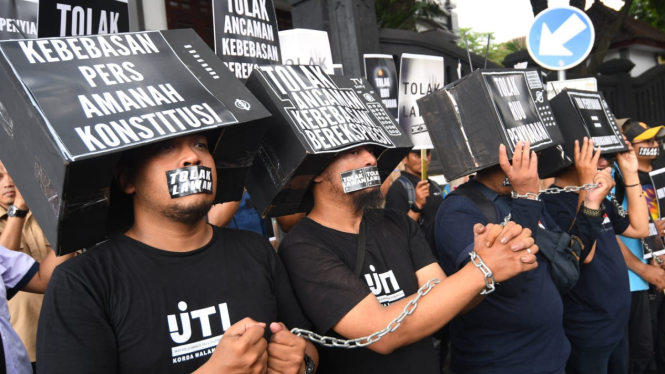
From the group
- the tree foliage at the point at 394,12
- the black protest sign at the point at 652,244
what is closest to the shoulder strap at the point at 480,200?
the black protest sign at the point at 652,244

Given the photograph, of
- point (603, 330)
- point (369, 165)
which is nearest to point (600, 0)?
point (603, 330)

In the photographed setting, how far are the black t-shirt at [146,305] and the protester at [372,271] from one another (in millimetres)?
221

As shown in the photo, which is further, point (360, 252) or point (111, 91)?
point (360, 252)

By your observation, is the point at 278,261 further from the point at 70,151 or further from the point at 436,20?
the point at 436,20

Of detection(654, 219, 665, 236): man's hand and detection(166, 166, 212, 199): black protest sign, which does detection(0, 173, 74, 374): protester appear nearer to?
detection(166, 166, 212, 199): black protest sign

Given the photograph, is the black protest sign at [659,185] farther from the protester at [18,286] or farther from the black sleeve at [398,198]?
the protester at [18,286]

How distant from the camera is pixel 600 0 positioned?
1157 cm

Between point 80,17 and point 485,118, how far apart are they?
2124mm

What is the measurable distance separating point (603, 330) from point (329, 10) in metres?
4.01

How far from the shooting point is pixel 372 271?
7.21ft

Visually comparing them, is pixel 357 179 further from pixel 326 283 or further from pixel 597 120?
pixel 597 120

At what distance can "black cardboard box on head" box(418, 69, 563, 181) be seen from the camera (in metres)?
2.69

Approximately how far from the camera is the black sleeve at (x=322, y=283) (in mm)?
1969

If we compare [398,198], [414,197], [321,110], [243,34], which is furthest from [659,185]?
[321,110]
